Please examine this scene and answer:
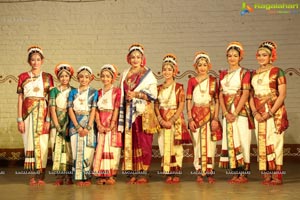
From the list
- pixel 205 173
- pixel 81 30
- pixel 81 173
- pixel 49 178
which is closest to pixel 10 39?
pixel 81 30

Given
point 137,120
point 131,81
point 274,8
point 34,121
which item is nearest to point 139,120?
point 137,120

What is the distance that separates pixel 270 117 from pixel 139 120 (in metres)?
1.34

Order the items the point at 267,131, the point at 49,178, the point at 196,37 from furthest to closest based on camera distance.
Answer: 1. the point at 196,37
2. the point at 49,178
3. the point at 267,131

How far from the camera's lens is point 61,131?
5.41 meters

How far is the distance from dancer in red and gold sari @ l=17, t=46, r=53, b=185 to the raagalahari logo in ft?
10.8

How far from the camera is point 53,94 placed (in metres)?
5.46

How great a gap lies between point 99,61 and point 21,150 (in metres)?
1.72

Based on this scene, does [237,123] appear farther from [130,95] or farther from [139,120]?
[130,95]

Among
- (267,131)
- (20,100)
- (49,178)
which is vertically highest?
(20,100)

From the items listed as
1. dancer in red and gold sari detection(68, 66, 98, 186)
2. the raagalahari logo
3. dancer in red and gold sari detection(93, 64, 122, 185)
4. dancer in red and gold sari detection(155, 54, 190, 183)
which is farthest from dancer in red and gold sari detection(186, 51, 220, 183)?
the raagalahari logo

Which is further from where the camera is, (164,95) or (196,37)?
(196,37)

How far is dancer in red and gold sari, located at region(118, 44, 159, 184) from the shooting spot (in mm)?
5387

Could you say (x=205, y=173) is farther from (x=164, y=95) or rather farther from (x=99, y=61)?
(x=99, y=61)

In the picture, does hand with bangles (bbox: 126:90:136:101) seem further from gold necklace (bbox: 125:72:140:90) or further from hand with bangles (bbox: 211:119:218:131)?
hand with bangles (bbox: 211:119:218:131)
